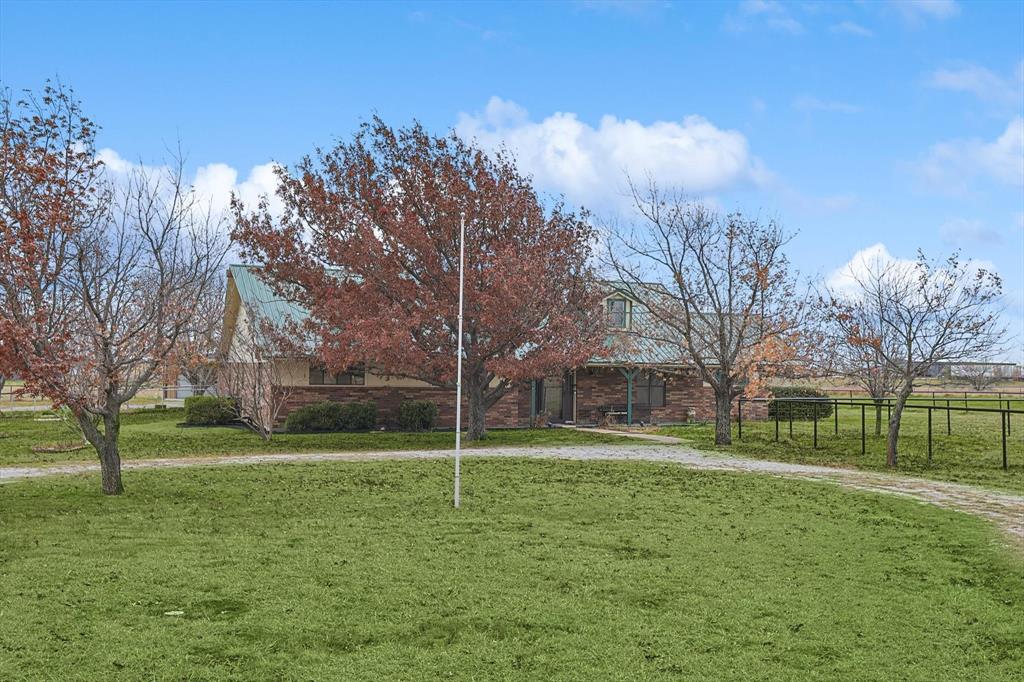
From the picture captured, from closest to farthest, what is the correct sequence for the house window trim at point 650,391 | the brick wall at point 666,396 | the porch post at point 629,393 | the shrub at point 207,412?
the shrub at point 207,412
the porch post at point 629,393
the brick wall at point 666,396
the house window trim at point 650,391

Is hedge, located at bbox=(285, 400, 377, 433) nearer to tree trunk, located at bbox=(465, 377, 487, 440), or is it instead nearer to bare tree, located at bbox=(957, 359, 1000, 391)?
tree trunk, located at bbox=(465, 377, 487, 440)

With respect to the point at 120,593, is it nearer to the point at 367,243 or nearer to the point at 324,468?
the point at 324,468

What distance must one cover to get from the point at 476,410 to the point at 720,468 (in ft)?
27.8

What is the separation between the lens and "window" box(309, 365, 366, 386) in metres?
28.0

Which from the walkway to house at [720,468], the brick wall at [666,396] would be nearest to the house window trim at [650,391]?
the brick wall at [666,396]

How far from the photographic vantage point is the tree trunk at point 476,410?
24.3 m

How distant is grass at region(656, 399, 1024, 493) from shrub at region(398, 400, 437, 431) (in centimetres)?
715

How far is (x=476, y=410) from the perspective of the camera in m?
24.3

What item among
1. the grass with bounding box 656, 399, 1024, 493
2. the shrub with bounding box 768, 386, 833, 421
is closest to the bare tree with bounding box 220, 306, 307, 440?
the grass with bounding box 656, 399, 1024, 493

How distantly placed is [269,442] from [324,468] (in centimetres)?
658

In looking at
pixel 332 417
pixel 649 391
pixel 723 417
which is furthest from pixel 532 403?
pixel 723 417

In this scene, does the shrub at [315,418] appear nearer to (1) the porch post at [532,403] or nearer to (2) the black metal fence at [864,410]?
(1) the porch post at [532,403]

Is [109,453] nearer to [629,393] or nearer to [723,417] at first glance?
[723,417]

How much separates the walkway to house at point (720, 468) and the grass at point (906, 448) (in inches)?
37.5
